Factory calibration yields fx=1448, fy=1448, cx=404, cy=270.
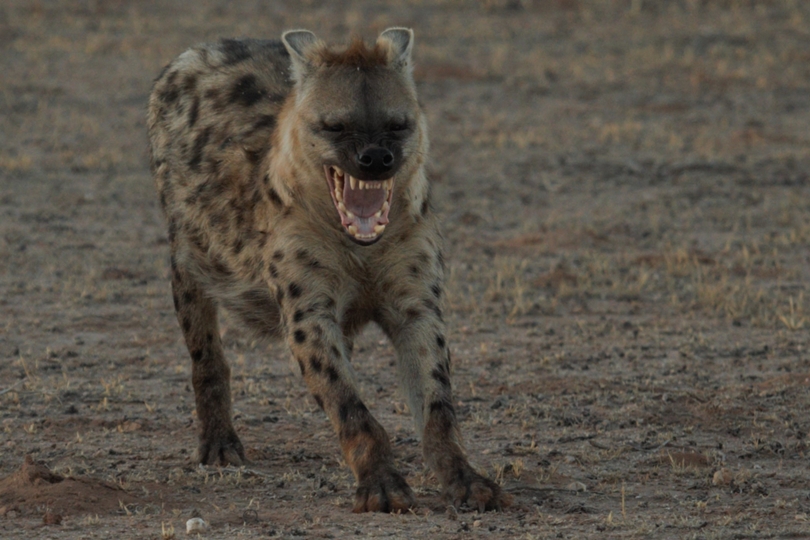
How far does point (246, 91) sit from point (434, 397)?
1526 mm

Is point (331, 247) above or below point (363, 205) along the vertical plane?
below

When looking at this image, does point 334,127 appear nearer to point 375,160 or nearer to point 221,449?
point 375,160

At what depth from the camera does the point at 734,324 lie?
673 centimetres

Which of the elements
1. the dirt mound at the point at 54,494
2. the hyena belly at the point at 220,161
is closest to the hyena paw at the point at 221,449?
the hyena belly at the point at 220,161

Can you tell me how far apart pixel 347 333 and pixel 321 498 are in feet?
1.88

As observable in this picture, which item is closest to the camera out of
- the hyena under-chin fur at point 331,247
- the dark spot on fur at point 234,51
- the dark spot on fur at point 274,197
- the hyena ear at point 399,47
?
the hyena under-chin fur at point 331,247

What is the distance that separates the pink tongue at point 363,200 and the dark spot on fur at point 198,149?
39.8 inches

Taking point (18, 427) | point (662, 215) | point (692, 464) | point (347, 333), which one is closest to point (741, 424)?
point (692, 464)

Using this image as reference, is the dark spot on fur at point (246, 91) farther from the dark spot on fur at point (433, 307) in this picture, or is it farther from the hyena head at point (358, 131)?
the dark spot on fur at point (433, 307)

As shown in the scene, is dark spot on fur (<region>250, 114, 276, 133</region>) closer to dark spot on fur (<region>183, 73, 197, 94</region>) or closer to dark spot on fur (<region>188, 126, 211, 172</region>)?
dark spot on fur (<region>188, 126, 211, 172</region>)

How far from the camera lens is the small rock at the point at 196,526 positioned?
12.8 feet

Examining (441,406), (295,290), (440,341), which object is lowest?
(441,406)

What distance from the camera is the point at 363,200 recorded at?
4348mm

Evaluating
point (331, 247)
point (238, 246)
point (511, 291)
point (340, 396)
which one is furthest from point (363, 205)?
point (511, 291)
